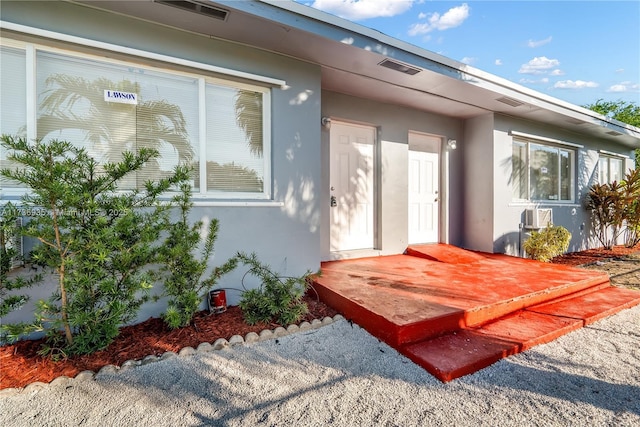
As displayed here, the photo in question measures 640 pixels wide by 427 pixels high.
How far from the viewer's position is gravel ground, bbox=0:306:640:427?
1.67 metres

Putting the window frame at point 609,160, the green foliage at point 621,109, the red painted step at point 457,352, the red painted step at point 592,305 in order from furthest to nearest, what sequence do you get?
1. the green foliage at point 621,109
2. the window frame at point 609,160
3. the red painted step at point 592,305
4. the red painted step at point 457,352

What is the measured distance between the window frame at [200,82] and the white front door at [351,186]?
149 centimetres

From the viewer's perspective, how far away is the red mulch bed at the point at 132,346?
2.01 metres

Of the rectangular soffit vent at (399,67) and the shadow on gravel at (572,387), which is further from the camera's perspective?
the rectangular soffit vent at (399,67)

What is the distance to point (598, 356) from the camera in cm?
235

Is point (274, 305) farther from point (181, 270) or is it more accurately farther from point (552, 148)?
point (552, 148)

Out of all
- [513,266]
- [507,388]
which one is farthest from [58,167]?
[513,266]

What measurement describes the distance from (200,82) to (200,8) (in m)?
0.69

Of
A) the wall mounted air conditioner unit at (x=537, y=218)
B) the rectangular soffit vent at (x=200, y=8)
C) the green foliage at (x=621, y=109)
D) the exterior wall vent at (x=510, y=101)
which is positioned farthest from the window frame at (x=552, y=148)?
the green foliage at (x=621, y=109)

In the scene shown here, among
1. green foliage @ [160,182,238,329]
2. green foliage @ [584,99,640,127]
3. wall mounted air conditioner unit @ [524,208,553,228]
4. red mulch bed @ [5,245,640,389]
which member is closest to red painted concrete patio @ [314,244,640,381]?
red mulch bed @ [5,245,640,389]

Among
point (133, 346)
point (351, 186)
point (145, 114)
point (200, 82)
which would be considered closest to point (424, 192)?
point (351, 186)

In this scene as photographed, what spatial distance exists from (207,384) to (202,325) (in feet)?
2.81

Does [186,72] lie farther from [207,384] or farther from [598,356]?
[598,356]

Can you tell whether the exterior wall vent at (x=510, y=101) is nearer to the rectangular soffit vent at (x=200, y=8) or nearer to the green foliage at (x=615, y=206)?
the green foliage at (x=615, y=206)
